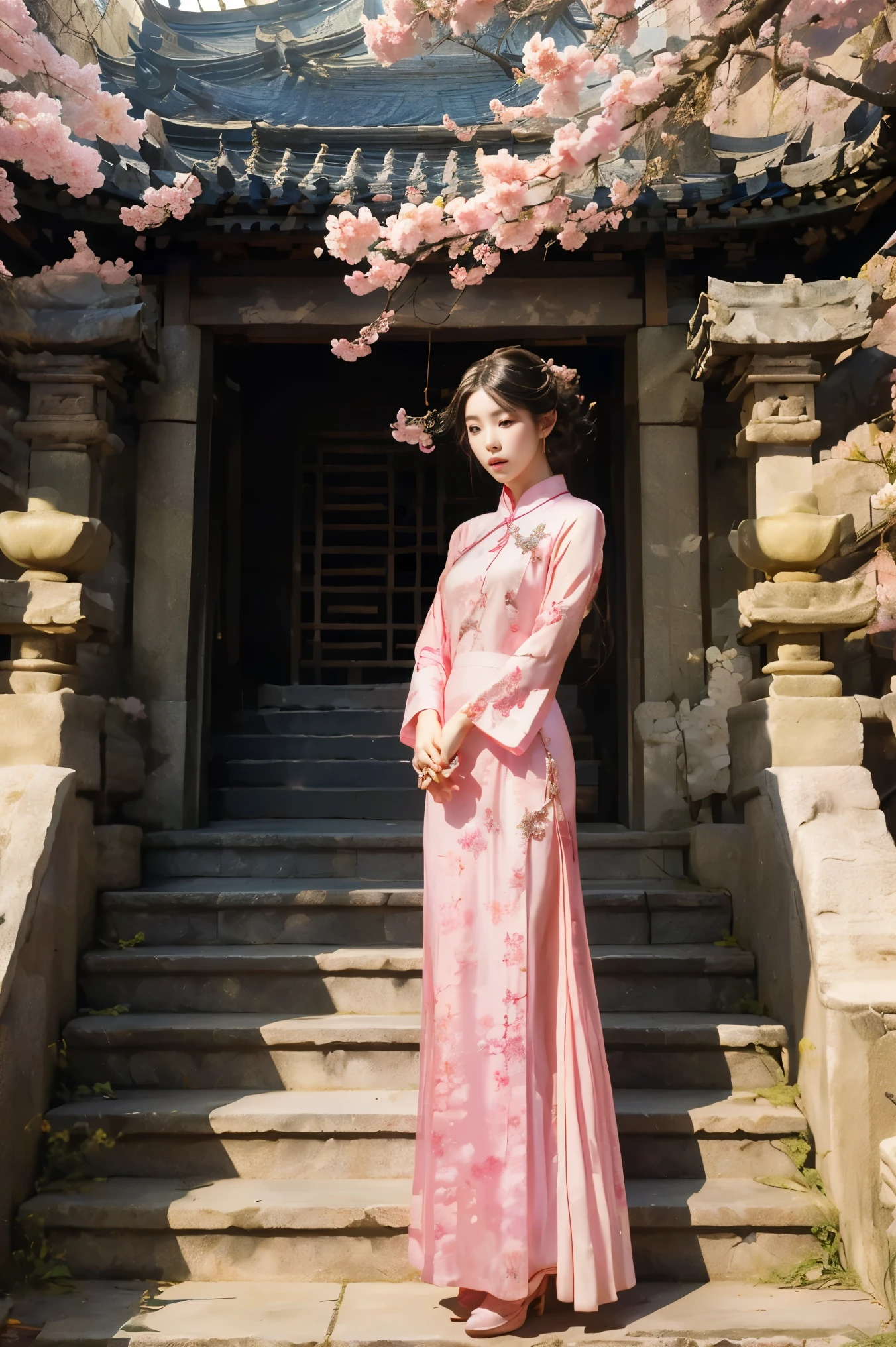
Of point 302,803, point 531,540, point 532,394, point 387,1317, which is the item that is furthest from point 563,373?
point 302,803

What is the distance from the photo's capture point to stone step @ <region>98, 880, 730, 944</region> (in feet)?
14.0

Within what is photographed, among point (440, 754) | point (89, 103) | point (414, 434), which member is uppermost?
point (89, 103)

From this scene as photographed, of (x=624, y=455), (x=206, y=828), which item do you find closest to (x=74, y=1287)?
(x=206, y=828)

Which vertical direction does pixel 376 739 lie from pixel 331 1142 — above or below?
above

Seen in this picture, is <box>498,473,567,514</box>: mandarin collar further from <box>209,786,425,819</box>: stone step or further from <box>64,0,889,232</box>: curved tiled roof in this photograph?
<box>209,786,425,819</box>: stone step

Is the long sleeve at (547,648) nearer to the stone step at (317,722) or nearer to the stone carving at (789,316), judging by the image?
the stone carving at (789,316)

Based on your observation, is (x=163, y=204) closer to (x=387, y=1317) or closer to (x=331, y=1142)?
(x=331, y=1142)

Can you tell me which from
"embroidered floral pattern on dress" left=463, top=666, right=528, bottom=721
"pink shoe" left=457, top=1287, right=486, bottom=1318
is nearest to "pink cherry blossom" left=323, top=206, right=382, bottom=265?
"embroidered floral pattern on dress" left=463, top=666, right=528, bottom=721

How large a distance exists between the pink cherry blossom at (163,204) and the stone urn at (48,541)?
59.5 inches

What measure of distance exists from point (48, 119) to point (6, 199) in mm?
390

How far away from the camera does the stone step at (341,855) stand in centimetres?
481

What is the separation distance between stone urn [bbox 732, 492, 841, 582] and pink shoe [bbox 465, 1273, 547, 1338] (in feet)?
8.21

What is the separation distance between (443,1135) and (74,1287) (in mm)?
1183

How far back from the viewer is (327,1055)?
12.2 feet
